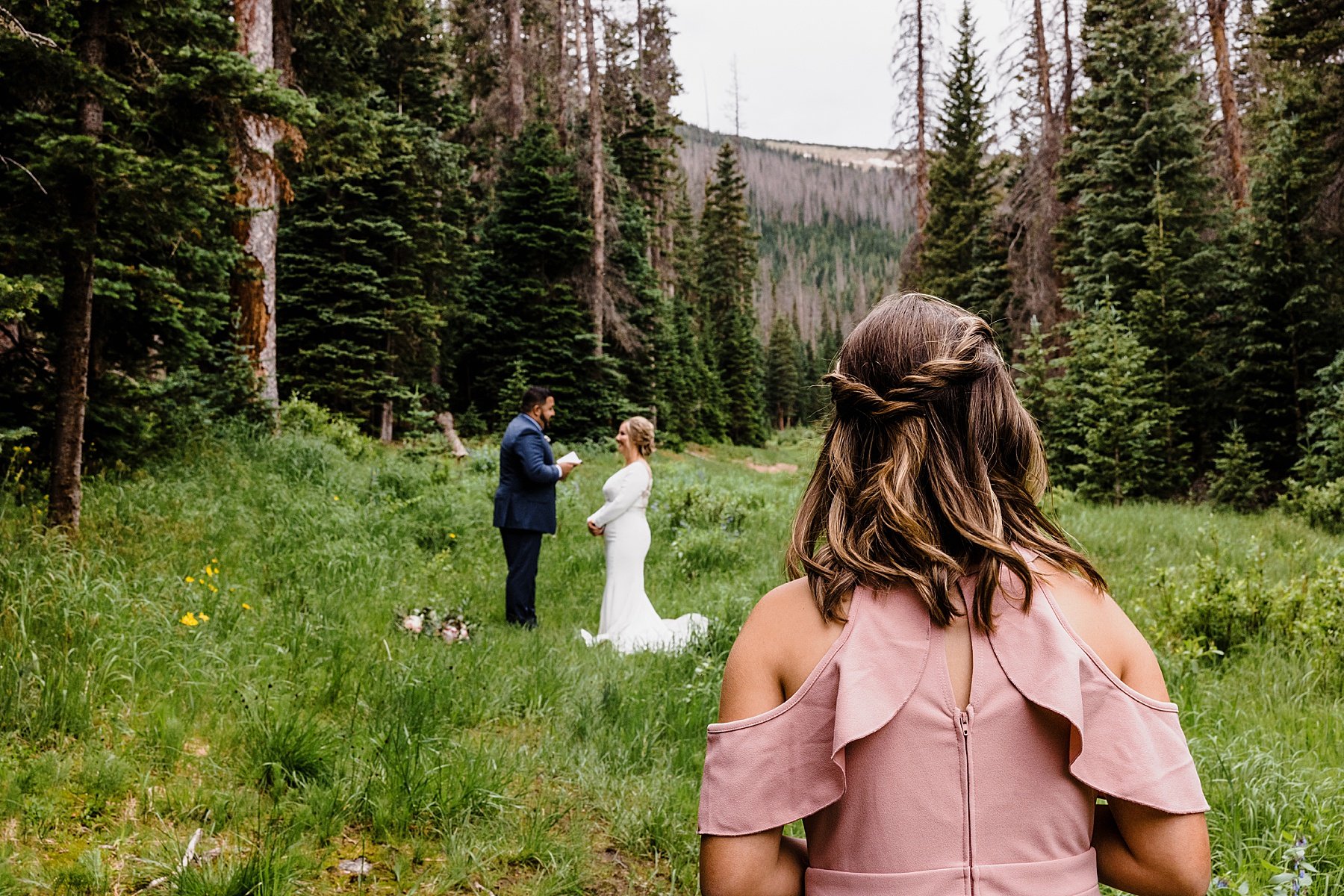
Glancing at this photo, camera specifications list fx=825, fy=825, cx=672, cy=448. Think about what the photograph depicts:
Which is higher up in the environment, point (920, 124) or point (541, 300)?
point (920, 124)

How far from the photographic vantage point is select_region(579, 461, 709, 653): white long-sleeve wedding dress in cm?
718

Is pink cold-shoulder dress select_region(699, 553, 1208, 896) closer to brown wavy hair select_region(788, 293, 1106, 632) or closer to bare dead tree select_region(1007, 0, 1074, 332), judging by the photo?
brown wavy hair select_region(788, 293, 1106, 632)

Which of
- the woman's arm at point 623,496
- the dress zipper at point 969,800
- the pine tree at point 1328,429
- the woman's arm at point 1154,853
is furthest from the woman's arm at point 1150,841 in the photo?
the pine tree at point 1328,429

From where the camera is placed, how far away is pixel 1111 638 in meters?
1.33

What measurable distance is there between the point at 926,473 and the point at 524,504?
20.2 feet

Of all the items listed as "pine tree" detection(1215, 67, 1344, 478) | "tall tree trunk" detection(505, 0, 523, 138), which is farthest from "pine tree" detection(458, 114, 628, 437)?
"pine tree" detection(1215, 67, 1344, 478)

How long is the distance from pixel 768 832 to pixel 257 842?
7.70 ft

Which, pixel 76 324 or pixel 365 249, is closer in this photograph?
pixel 76 324

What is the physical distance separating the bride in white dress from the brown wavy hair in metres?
5.83

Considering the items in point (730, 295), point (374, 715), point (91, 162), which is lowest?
point (374, 715)

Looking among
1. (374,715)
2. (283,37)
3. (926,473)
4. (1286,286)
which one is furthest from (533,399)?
(1286,286)

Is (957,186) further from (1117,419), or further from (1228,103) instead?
(1117,419)

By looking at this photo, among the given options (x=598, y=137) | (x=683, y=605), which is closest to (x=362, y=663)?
(x=683, y=605)

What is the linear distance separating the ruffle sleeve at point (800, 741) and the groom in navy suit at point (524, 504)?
19.5ft
